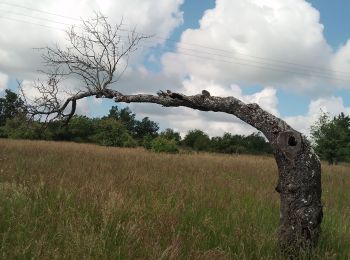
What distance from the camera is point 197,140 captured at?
57719mm

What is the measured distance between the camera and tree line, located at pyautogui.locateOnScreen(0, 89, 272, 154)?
6.91 metres

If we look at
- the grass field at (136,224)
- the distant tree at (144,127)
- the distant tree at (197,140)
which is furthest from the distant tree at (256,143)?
the grass field at (136,224)

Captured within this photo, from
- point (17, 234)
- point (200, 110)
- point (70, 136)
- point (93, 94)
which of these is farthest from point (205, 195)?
point (70, 136)

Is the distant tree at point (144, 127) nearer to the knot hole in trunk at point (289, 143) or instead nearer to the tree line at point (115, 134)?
the tree line at point (115, 134)

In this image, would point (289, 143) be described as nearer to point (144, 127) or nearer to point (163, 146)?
point (163, 146)

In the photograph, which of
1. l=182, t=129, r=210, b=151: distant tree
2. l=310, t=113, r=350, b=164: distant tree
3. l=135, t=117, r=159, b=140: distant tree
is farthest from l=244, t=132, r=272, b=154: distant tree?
l=310, t=113, r=350, b=164: distant tree

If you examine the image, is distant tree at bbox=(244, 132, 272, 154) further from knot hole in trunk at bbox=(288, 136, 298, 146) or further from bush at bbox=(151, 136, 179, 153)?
knot hole in trunk at bbox=(288, 136, 298, 146)

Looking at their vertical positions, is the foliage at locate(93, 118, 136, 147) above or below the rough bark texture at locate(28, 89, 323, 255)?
above

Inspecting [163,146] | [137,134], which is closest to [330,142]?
[163,146]

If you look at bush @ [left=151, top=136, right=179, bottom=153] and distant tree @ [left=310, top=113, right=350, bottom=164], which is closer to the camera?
bush @ [left=151, top=136, right=179, bottom=153]

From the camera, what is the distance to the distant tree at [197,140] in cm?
5497

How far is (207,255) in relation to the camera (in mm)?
3725

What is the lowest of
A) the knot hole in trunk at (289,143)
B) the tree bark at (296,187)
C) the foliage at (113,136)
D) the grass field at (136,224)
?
the grass field at (136,224)

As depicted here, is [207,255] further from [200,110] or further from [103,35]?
[103,35]
